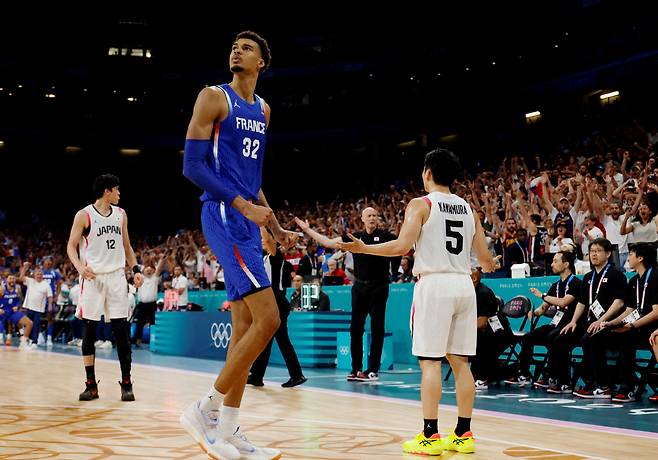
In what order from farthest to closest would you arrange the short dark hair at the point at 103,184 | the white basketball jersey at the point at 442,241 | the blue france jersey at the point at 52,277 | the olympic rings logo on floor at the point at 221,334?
the blue france jersey at the point at 52,277 < the olympic rings logo on floor at the point at 221,334 < the short dark hair at the point at 103,184 < the white basketball jersey at the point at 442,241

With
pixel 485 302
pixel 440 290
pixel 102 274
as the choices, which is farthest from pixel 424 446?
pixel 485 302

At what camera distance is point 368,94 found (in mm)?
31359

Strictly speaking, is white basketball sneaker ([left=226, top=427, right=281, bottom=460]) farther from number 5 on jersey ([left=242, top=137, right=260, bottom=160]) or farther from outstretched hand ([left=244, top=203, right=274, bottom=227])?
number 5 on jersey ([left=242, top=137, right=260, bottom=160])

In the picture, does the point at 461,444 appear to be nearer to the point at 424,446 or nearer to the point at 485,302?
the point at 424,446

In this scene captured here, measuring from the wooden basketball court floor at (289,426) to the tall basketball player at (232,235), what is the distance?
12.5 inches

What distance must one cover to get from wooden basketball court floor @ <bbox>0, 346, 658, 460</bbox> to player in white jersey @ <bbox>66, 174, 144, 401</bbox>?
16.7 inches

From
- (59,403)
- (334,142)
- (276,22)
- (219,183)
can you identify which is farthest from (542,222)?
(276,22)

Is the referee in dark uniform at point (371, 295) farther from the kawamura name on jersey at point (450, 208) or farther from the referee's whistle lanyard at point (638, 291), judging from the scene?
the kawamura name on jersey at point (450, 208)

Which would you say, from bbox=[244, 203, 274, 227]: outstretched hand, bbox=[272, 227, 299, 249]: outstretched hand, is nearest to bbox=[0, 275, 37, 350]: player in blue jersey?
bbox=[272, 227, 299, 249]: outstretched hand

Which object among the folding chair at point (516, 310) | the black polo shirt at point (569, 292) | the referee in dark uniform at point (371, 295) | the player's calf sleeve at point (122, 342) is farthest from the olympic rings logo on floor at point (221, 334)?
the black polo shirt at point (569, 292)

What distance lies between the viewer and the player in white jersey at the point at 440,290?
490 cm

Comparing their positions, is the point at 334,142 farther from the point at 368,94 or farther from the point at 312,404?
the point at 312,404

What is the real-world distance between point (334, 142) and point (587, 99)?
12.1m

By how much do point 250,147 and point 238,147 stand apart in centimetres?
9
